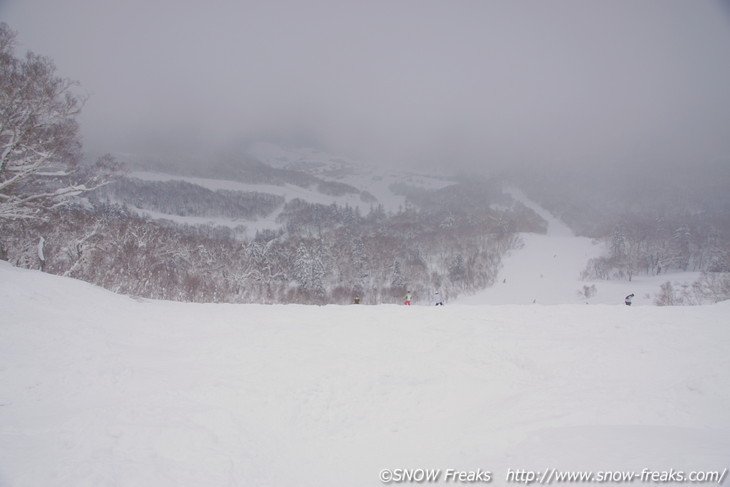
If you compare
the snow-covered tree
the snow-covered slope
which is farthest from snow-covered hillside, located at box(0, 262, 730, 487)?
the snow-covered slope

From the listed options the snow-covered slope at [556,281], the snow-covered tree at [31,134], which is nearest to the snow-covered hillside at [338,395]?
the snow-covered tree at [31,134]

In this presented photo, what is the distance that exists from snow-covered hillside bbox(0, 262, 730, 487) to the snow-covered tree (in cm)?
468

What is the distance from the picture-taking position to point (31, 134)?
12.5 metres

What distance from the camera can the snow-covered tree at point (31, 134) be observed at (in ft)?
39.6

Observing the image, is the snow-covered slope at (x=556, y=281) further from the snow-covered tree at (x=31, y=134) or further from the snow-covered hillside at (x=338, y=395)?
the snow-covered tree at (x=31, y=134)

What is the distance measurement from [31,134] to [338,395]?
1586 cm

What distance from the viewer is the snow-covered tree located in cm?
1208

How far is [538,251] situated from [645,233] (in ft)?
123

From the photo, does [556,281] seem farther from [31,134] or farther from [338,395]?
[31,134]

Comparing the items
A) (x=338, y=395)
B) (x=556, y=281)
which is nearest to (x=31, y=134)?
(x=338, y=395)

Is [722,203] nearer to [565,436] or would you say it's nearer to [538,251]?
[538,251]

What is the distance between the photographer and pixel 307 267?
70.1 m

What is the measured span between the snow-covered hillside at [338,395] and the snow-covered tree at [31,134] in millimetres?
4680

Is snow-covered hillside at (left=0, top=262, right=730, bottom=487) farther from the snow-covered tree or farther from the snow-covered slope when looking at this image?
the snow-covered slope
